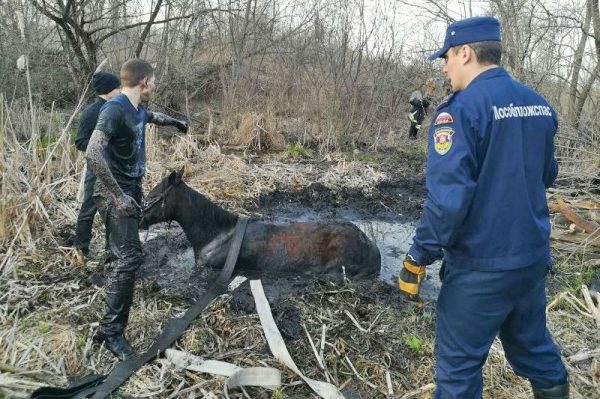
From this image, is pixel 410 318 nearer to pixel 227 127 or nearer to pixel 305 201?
pixel 305 201

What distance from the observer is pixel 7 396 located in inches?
131

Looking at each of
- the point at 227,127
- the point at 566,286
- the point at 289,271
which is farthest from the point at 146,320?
the point at 227,127

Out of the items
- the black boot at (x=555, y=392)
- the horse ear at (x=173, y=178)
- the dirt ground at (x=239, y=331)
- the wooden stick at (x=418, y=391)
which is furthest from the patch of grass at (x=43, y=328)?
the black boot at (x=555, y=392)

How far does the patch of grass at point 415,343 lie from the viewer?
13.7 ft

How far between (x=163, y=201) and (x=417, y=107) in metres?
11.7

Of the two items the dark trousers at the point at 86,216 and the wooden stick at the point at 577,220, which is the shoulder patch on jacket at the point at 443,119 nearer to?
the dark trousers at the point at 86,216

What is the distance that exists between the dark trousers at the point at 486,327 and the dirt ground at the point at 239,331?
948 mm

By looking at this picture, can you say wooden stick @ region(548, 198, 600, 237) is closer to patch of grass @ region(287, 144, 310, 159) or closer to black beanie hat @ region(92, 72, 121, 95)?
black beanie hat @ region(92, 72, 121, 95)

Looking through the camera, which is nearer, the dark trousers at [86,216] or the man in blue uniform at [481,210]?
the man in blue uniform at [481,210]

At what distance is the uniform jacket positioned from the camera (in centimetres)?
249

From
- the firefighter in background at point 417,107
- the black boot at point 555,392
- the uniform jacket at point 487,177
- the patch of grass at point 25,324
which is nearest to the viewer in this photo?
the uniform jacket at point 487,177

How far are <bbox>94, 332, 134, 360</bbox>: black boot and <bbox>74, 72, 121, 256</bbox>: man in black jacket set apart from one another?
6.42ft

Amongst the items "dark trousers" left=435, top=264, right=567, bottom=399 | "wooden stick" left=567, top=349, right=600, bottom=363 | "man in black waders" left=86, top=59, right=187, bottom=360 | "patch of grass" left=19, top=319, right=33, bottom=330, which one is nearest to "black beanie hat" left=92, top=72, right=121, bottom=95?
"man in black waders" left=86, top=59, right=187, bottom=360

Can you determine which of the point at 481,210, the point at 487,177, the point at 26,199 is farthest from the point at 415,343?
the point at 26,199
